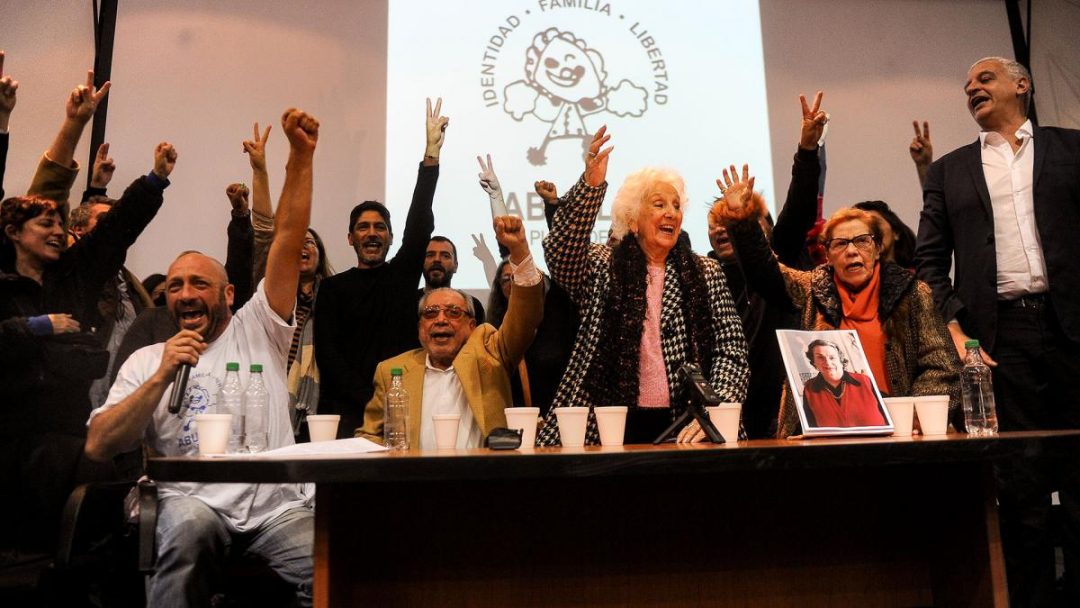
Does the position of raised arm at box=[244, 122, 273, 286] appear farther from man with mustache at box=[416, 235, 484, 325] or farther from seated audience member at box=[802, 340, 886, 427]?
seated audience member at box=[802, 340, 886, 427]

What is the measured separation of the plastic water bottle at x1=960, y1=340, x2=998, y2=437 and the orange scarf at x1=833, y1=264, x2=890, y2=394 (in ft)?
0.88

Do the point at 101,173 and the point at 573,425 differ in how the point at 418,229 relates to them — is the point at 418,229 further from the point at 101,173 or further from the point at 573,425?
the point at 573,425

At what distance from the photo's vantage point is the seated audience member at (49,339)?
2.43 meters

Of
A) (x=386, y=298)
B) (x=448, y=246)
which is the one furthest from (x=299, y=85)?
(x=386, y=298)

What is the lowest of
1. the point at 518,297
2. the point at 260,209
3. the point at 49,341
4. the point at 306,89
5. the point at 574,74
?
the point at 49,341

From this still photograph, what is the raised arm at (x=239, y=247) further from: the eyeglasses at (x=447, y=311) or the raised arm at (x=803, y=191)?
the raised arm at (x=803, y=191)

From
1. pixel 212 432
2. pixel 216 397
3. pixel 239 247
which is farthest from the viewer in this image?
pixel 239 247

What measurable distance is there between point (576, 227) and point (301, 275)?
1.50 m

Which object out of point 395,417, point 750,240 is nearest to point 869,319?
A: point 750,240

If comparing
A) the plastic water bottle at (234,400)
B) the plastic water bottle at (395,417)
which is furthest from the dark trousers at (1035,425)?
the plastic water bottle at (234,400)

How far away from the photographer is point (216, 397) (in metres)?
2.44

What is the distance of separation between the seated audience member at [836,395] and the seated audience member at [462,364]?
89cm

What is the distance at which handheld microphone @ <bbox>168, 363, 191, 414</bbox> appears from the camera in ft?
6.27

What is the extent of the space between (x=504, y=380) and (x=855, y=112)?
319cm
